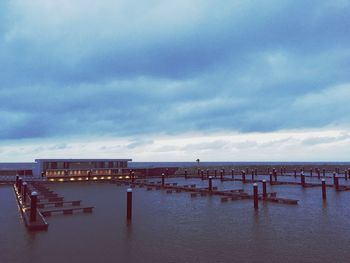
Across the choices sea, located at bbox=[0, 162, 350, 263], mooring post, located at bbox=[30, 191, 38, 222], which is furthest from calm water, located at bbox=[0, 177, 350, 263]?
mooring post, located at bbox=[30, 191, 38, 222]

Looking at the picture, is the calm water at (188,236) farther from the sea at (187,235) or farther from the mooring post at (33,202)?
the mooring post at (33,202)

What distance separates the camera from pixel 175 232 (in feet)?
57.9

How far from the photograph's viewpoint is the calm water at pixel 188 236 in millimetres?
13336

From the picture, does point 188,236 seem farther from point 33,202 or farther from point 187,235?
point 33,202

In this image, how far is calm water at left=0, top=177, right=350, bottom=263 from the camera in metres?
13.3

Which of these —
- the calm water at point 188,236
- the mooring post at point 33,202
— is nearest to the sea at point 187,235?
the calm water at point 188,236

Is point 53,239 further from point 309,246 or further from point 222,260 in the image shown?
point 309,246

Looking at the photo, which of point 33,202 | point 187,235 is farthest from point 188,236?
point 33,202

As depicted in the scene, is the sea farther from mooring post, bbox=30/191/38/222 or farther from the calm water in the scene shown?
mooring post, bbox=30/191/38/222

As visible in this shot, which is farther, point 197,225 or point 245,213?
point 245,213

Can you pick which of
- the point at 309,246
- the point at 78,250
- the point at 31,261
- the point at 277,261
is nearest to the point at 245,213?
the point at 309,246

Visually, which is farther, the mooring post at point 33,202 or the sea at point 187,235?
the mooring post at point 33,202

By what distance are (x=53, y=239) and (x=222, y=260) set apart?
28.6ft

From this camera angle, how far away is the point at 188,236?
54.9ft
